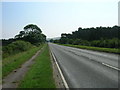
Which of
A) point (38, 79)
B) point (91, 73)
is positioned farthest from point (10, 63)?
point (91, 73)

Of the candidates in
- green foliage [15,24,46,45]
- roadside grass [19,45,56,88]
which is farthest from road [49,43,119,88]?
green foliage [15,24,46,45]

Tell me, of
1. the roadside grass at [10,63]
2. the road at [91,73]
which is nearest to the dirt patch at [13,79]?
the roadside grass at [10,63]

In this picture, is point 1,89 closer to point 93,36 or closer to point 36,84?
point 36,84

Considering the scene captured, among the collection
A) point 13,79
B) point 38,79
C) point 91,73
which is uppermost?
point 91,73

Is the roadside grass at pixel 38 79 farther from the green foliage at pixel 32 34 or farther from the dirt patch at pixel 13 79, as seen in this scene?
the green foliage at pixel 32 34

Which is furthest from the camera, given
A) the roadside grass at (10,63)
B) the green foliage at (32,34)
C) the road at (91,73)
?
the green foliage at (32,34)

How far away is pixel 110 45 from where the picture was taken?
37156mm

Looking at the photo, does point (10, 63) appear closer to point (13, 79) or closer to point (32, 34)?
point (13, 79)

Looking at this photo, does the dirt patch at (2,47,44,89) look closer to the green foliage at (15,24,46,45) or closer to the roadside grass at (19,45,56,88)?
the roadside grass at (19,45,56,88)

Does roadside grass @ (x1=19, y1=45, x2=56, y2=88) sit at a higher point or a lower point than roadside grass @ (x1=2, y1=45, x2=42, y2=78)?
higher

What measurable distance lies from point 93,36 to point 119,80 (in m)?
87.7

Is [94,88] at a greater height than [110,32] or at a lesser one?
lesser

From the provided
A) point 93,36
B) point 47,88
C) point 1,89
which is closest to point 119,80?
point 47,88

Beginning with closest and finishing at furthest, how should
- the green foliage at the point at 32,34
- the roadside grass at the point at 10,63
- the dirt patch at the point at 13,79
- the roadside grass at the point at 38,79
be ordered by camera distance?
the roadside grass at the point at 38,79 → the dirt patch at the point at 13,79 → the roadside grass at the point at 10,63 → the green foliage at the point at 32,34
